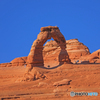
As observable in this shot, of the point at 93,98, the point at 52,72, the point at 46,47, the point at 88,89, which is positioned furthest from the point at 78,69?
the point at 46,47

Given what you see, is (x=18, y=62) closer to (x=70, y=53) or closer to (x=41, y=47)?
(x=70, y=53)

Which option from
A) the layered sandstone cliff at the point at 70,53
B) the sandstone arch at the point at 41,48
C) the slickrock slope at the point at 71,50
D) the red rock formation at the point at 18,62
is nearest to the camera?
the sandstone arch at the point at 41,48

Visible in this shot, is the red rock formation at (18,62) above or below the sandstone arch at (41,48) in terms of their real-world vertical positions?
above

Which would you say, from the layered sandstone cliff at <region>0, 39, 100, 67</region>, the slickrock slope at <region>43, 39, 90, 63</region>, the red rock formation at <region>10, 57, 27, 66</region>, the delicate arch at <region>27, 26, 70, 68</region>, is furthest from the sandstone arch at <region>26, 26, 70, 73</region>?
the red rock formation at <region>10, 57, 27, 66</region>

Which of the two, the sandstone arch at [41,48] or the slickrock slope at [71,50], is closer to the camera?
the sandstone arch at [41,48]

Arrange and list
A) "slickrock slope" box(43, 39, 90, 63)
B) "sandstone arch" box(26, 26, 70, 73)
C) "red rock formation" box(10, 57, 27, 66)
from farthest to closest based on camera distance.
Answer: "slickrock slope" box(43, 39, 90, 63) < "red rock formation" box(10, 57, 27, 66) < "sandstone arch" box(26, 26, 70, 73)

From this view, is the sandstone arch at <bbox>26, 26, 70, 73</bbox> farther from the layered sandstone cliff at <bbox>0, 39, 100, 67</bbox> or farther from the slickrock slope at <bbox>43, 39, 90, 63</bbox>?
the slickrock slope at <bbox>43, 39, 90, 63</bbox>

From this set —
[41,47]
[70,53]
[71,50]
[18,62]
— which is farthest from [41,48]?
[71,50]

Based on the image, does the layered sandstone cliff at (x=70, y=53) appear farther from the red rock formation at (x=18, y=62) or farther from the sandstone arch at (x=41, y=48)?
the sandstone arch at (x=41, y=48)

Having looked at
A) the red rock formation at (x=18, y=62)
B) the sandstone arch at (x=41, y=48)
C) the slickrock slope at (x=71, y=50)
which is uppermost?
the slickrock slope at (x=71, y=50)

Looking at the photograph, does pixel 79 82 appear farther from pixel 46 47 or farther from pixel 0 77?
pixel 46 47

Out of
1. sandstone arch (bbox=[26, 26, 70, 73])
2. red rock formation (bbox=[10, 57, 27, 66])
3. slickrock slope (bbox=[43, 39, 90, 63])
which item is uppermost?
slickrock slope (bbox=[43, 39, 90, 63])

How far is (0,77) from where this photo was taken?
29391 millimetres

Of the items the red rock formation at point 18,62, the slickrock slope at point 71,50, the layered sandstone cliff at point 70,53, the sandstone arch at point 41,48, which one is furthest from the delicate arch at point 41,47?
the red rock formation at point 18,62
